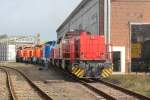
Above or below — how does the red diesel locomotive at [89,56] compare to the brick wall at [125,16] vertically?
below

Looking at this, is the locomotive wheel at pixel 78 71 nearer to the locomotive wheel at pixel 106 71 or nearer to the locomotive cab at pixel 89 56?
the locomotive cab at pixel 89 56

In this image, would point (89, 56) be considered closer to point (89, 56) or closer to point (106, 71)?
point (89, 56)

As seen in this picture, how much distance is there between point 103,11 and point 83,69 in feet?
39.0

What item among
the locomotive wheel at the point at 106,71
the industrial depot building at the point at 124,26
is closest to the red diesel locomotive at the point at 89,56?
the locomotive wheel at the point at 106,71

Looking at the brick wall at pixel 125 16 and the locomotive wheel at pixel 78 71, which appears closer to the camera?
the locomotive wheel at pixel 78 71

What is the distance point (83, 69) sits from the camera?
2670cm

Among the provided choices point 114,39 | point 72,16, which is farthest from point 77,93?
point 72,16

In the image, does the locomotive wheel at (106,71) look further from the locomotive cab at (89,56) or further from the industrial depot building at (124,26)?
the industrial depot building at (124,26)

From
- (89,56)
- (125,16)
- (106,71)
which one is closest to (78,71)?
(89,56)

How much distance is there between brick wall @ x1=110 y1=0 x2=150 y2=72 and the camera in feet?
122

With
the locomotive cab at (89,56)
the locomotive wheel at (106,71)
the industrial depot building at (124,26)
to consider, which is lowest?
the locomotive wheel at (106,71)

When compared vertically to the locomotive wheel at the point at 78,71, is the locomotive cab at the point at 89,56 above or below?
above

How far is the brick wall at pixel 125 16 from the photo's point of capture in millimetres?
37312

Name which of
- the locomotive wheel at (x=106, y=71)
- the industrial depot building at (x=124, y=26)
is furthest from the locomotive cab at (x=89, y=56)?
the industrial depot building at (x=124, y=26)
